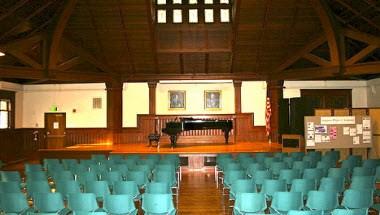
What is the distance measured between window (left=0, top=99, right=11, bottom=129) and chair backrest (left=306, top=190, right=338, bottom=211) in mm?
17349

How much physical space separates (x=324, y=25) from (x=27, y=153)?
51.8 feet

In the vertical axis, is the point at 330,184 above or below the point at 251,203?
above

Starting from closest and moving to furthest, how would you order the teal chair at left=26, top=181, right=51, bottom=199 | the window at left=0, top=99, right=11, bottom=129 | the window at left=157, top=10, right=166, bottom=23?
the teal chair at left=26, top=181, right=51, bottom=199
the window at left=157, top=10, right=166, bottom=23
the window at left=0, top=99, right=11, bottom=129

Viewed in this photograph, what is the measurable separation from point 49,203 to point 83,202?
661 mm

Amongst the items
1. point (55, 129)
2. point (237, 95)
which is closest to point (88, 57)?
point (55, 129)

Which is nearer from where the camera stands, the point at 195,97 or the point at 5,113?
the point at 5,113

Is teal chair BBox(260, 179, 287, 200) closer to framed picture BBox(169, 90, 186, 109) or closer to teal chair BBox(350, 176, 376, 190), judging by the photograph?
teal chair BBox(350, 176, 376, 190)

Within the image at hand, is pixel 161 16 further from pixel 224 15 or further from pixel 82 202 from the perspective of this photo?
pixel 82 202

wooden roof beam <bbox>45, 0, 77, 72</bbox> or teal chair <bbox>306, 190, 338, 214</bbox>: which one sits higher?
wooden roof beam <bbox>45, 0, 77, 72</bbox>

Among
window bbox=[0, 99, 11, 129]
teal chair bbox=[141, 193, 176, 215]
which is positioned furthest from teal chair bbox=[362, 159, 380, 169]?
window bbox=[0, 99, 11, 129]

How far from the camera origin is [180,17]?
17.3m

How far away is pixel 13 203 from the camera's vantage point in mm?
6387

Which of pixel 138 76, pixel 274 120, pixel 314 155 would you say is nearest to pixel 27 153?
pixel 138 76

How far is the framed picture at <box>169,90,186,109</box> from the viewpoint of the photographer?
2083 cm
